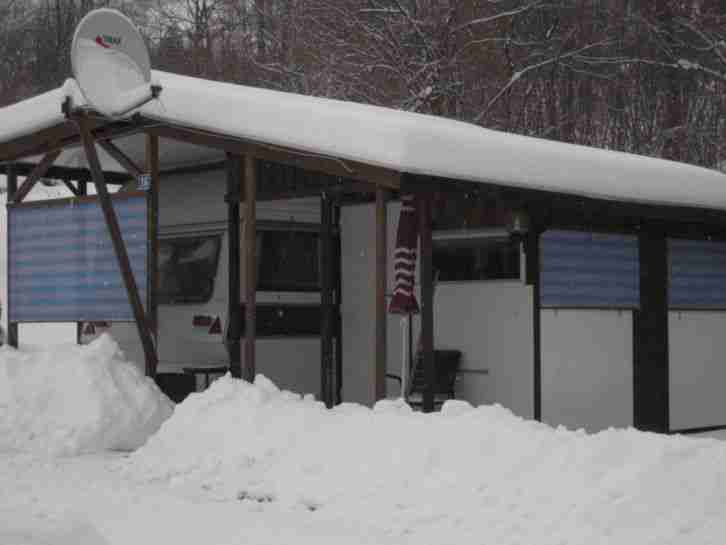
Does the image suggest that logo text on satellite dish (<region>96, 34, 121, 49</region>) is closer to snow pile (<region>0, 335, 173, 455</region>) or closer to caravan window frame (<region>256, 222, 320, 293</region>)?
caravan window frame (<region>256, 222, 320, 293</region>)

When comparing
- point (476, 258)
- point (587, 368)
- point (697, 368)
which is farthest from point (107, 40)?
point (697, 368)

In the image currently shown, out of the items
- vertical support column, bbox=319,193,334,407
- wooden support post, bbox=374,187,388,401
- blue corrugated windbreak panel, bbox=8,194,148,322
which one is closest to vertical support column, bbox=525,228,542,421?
wooden support post, bbox=374,187,388,401

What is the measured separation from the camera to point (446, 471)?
7.03 m

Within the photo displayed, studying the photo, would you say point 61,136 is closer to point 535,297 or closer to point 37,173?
point 37,173

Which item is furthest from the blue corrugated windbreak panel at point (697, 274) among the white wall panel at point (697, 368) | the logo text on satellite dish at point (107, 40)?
the logo text on satellite dish at point (107, 40)

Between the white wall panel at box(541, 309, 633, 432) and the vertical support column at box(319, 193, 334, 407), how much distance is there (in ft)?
8.05

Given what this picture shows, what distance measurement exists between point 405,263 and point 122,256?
2.59m

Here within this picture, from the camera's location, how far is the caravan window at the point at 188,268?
1206cm

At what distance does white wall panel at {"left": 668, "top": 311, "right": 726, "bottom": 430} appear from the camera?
37.0 feet

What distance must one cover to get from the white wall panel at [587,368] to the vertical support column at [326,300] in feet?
8.05

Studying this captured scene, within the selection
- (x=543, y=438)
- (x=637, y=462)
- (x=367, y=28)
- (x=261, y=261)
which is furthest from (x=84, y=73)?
(x=367, y=28)

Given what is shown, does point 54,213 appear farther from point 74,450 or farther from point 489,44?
point 489,44

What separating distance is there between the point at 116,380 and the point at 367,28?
12.9 metres

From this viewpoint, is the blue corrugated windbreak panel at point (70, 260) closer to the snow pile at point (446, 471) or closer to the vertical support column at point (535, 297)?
the snow pile at point (446, 471)
